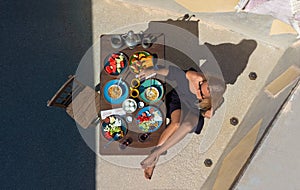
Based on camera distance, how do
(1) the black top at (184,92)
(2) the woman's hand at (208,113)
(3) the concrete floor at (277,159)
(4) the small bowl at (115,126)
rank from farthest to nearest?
(2) the woman's hand at (208,113) → (1) the black top at (184,92) → (4) the small bowl at (115,126) → (3) the concrete floor at (277,159)

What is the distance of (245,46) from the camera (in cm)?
449

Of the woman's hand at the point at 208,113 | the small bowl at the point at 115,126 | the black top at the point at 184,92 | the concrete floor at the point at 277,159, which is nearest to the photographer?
the concrete floor at the point at 277,159

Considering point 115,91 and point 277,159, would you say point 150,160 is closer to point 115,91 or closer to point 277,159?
point 115,91

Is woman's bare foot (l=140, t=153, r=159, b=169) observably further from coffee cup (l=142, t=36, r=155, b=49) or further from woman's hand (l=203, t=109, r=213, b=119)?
coffee cup (l=142, t=36, r=155, b=49)

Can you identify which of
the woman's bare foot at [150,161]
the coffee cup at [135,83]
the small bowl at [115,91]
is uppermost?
the coffee cup at [135,83]

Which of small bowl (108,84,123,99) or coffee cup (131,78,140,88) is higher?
coffee cup (131,78,140,88)

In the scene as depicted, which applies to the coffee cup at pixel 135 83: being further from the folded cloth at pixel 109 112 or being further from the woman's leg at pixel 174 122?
the woman's leg at pixel 174 122

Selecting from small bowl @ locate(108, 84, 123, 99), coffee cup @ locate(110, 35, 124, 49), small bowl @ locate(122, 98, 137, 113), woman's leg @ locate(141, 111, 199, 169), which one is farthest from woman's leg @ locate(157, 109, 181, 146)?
coffee cup @ locate(110, 35, 124, 49)

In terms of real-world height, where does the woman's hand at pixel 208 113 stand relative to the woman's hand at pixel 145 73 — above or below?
below

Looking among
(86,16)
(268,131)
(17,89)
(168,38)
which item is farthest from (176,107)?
(17,89)

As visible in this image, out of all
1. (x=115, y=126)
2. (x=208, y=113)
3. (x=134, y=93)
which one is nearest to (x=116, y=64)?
(x=134, y=93)

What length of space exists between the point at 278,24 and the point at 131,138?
6.20ft

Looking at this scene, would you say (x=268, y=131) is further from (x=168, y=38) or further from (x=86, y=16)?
(x=86, y=16)

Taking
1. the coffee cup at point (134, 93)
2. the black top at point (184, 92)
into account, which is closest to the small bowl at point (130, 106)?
the coffee cup at point (134, 93)
